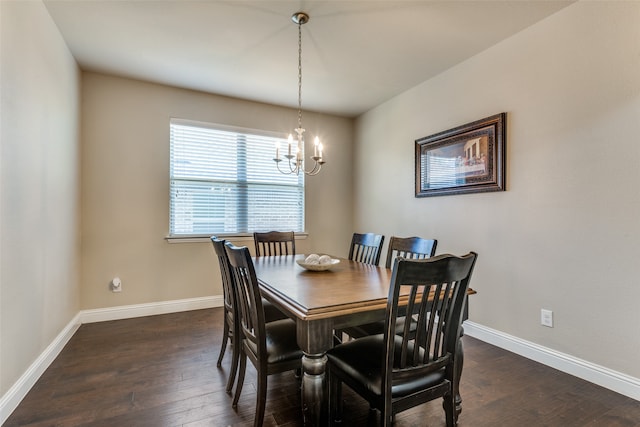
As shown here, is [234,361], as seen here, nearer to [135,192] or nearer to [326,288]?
[326,288]

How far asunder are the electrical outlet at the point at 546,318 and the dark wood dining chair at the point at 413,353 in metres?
1.25

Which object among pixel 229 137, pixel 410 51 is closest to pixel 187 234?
pixel 229 137

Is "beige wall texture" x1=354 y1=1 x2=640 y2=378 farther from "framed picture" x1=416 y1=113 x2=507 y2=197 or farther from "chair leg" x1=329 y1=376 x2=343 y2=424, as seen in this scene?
"chair leg" x1=329 y1=376 x2=343 y2=424

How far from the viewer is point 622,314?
1.98 m

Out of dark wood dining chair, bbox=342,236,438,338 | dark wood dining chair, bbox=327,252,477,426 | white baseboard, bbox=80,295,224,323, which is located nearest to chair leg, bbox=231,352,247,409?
dark wood dining chair, bbox=327,252,477,426

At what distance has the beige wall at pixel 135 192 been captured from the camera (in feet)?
10.7

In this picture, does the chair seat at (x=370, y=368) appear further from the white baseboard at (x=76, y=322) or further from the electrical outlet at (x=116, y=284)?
the electrical outlet at (x=116, y=284)

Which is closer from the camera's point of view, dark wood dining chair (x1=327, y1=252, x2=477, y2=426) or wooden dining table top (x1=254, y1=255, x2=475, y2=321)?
dark wood dining chair (x1=327, y1=252, x2=477, y2=426)

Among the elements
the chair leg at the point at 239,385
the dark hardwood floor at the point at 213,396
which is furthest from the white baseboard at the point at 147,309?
the chair leg at the point at 239,385

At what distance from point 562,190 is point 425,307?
1718mm

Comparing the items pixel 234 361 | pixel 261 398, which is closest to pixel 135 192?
pixel 234 361

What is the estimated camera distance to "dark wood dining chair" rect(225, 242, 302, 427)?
4.94ft

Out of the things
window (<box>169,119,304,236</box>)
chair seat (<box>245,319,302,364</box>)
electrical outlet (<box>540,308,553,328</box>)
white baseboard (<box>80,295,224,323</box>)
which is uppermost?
window (<box>169,119,304,236</box>)

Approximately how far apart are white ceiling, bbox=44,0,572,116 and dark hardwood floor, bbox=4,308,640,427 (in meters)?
2.57
